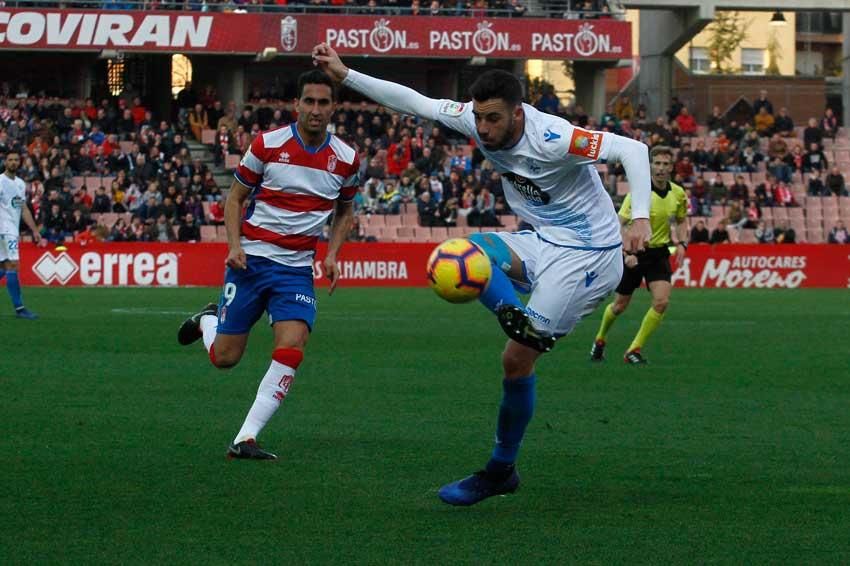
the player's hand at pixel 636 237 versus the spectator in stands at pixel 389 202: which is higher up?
the player's hand at pixel 636 237

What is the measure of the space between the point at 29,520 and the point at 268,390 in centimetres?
233

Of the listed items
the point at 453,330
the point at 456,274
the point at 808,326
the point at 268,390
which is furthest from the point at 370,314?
the point at 456,274

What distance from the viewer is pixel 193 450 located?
8.59 meters

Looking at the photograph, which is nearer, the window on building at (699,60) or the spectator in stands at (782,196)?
the spectator in stands at (782,196)

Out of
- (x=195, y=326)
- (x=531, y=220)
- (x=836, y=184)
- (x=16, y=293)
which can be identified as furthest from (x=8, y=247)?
(x=836, y=184)

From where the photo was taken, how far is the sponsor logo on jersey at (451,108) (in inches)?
289

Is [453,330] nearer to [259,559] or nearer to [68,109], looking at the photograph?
[259,559]

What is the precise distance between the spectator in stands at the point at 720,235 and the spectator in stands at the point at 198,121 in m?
12.4

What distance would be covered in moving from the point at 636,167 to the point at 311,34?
3318 cm

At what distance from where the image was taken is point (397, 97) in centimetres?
748

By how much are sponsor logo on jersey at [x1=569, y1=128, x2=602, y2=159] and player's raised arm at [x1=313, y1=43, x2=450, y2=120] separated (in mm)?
690

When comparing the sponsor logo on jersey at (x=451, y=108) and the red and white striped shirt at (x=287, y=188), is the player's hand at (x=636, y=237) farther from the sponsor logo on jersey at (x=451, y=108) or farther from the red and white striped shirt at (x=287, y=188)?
the red and white striped shirt at (x=287, y=188)

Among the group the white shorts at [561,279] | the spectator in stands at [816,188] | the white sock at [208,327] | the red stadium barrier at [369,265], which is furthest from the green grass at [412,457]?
the spectator in stands at [816,188]

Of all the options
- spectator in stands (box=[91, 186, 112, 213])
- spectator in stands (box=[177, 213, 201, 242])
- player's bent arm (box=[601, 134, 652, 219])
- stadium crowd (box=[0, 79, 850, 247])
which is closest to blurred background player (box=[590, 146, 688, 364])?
player's bent arm (box=[601, 134, 652, 219])
